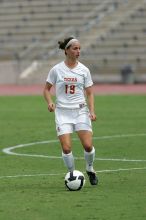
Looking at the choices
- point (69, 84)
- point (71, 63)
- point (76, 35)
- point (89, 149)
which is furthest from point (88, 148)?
point (76, 35)

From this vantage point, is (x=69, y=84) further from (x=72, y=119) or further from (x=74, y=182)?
(x=74, y=182)

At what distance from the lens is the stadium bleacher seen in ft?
159

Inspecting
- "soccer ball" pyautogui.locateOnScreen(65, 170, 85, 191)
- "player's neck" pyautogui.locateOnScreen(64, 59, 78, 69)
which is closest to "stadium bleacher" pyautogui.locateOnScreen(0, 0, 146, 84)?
"player's neck" pyautogui.locateOnScreen(64, 59, 78, 69)

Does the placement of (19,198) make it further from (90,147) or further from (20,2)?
(20,2)

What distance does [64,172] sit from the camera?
1459 centimetres

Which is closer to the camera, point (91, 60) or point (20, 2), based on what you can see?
point (91, 60)

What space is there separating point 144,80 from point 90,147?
3334 centimetres

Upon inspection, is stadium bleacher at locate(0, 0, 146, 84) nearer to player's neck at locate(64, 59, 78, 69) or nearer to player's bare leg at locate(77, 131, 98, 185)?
player's neck at locate(64, 59, 78, 69)

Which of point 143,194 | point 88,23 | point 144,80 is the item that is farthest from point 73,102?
point 88,23

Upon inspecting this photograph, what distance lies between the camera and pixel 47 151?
18.0 metres

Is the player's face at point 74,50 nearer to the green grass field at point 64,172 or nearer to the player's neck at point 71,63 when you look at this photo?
the player's neck at point 71,63

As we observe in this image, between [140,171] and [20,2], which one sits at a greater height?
[140,171]

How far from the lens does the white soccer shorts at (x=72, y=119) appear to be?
12695 millimetres

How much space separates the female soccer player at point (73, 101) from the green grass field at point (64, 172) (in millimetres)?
696
